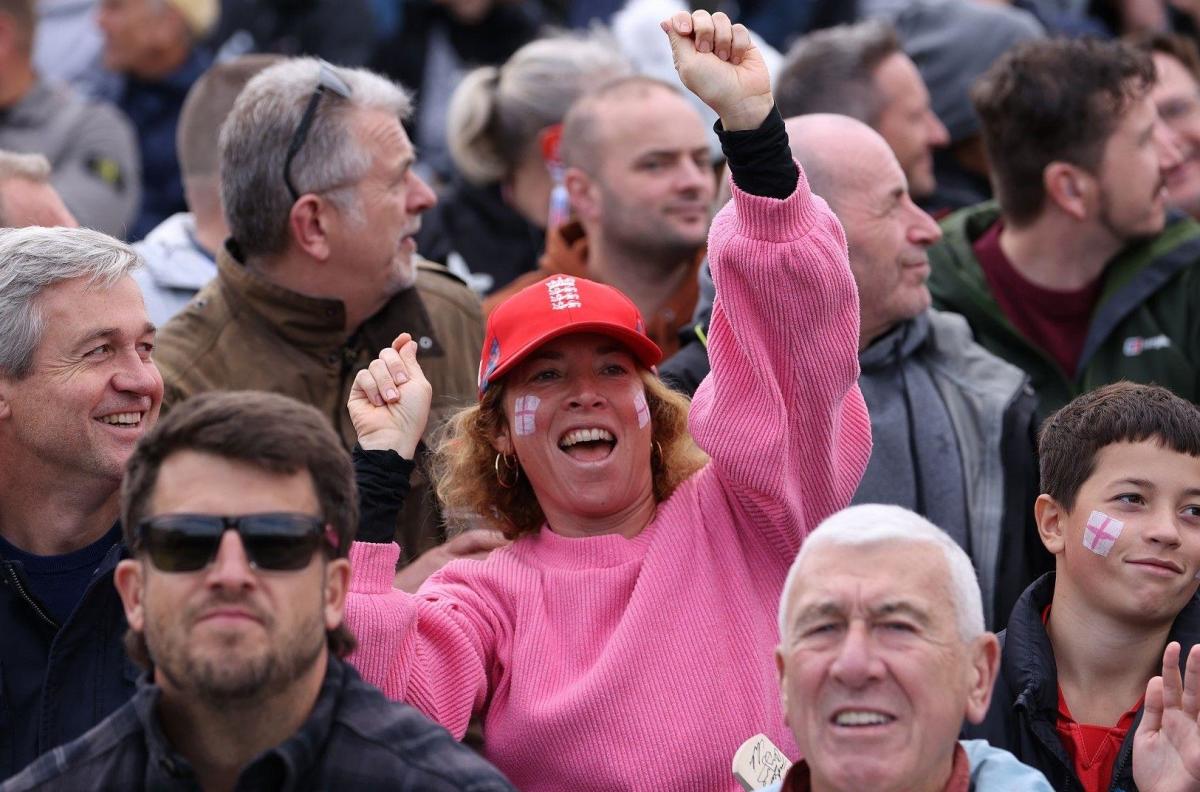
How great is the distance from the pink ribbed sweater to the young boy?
0.55 meters

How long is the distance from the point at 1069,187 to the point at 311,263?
2.54 m

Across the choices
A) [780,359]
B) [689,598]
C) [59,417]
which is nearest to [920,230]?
[780,359]

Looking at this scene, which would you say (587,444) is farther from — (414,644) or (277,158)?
(277,158)

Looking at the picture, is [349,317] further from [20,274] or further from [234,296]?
[20,274]

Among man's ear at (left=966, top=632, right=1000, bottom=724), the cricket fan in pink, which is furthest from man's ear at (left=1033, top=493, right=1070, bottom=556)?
man's ear at (left=966, top=632, right=1000, bottom=724)

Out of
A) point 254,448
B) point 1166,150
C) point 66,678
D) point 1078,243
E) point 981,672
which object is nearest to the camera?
point 254,448

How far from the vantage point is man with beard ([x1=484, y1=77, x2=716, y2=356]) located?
668 cm

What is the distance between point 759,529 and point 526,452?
0.58 metres

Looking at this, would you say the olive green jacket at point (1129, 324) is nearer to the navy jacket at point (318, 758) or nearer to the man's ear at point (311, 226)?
the man's ear at point (311, 226)

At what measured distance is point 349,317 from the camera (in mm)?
5789

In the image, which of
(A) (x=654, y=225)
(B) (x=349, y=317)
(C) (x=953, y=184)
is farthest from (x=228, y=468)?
(C) (x=953, y=184)

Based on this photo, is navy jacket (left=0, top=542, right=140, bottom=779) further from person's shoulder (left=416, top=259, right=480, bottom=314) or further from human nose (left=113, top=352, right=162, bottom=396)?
person's shoulder (left=416, top=259, right=480, bottom=314)

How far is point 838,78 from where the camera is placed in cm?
726

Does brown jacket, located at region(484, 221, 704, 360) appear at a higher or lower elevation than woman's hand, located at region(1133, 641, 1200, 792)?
lower
